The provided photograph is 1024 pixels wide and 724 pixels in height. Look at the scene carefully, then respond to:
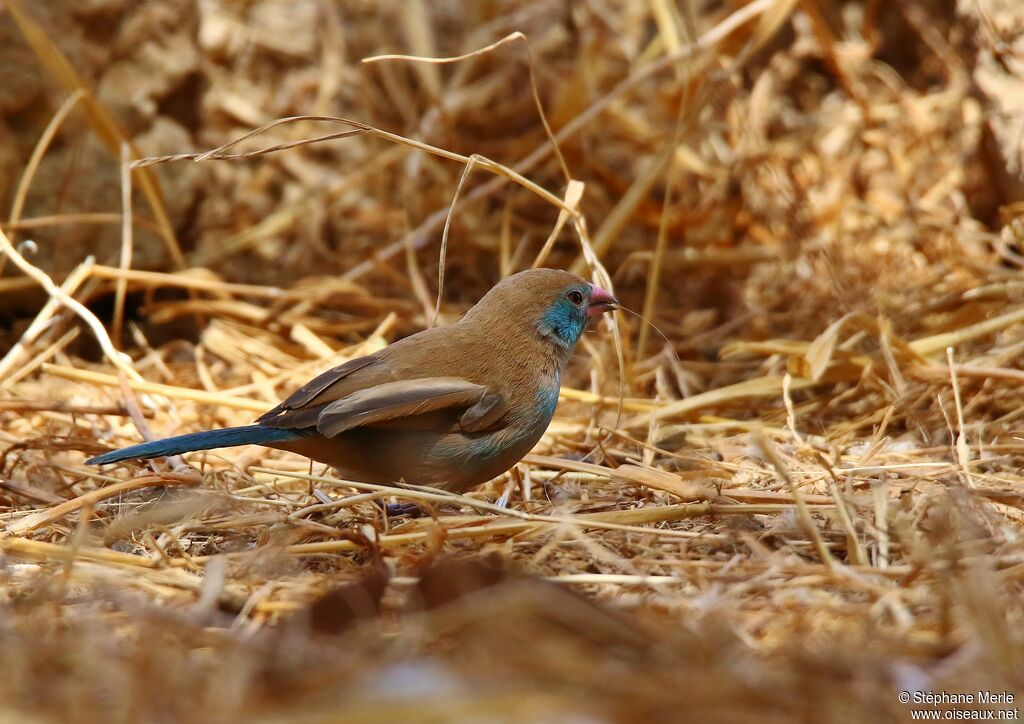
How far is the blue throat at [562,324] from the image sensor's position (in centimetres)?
316

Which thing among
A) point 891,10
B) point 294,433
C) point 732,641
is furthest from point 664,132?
point 732,641

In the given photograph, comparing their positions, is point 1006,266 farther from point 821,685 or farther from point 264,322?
point 821,685

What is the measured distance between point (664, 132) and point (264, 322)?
2294mm

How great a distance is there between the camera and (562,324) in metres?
3.20

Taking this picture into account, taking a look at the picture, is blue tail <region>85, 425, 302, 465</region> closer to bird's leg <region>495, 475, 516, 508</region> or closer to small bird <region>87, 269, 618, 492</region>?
small bird <region>87, 269, 618, 492</region>

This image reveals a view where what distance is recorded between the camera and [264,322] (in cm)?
453

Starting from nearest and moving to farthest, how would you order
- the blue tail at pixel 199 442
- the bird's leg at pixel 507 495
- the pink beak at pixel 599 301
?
the blue tail at pixel 199 442 → the bird's leg at pixel 507 495 → the pink beak at pixel 599 301

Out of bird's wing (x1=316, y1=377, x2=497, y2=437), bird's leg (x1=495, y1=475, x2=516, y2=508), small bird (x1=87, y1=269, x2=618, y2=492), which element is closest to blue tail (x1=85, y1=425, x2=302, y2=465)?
small bird (x1=87, y1=269, x2=618, y2=492)

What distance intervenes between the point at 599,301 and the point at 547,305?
0.62 feet

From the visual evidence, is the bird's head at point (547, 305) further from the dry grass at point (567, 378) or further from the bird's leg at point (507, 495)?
the bird's leg at point (507, 495)

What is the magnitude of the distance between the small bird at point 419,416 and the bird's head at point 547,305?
0.29 ft

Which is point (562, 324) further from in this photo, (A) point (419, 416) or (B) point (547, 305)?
(A) point (419, 416)

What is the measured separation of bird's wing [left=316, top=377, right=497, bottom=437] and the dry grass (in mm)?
209

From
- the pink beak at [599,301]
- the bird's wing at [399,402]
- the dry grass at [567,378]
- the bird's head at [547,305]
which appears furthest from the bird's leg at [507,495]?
the pink beak at [599,301]
